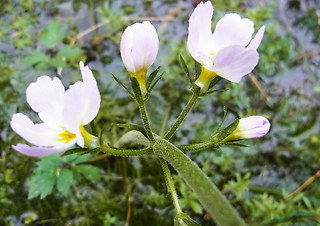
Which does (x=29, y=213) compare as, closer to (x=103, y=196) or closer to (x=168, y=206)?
(x=103, y=196)

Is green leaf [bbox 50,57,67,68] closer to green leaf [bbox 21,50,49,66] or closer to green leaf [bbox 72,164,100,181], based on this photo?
green leaf [bbox 21,50,49,66]

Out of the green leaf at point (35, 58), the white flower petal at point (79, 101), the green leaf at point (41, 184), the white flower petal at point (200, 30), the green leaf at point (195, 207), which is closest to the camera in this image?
the white flower petal at point (79, 101)

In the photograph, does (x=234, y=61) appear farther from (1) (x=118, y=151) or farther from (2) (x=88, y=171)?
(2) (x=88, y=171)

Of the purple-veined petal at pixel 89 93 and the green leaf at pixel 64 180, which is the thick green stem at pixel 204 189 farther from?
the green leaf at pixel 64 180

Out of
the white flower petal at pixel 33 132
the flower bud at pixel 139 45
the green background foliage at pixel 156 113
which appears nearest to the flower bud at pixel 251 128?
the flower bud at pixel 139 45

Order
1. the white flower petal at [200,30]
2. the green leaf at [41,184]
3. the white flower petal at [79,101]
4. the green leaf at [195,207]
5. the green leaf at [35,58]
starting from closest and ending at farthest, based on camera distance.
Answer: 1. the white flower petal at [79,101]
2. the white flower petal at [200,30]
3. the green leaf at [41,184]
4. the green leaf at [195,207]
5. the green leaf at [35,58]

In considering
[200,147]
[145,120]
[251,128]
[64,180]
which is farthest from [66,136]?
[64,180]

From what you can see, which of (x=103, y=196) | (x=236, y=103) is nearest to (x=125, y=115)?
(x=103, y=196)
